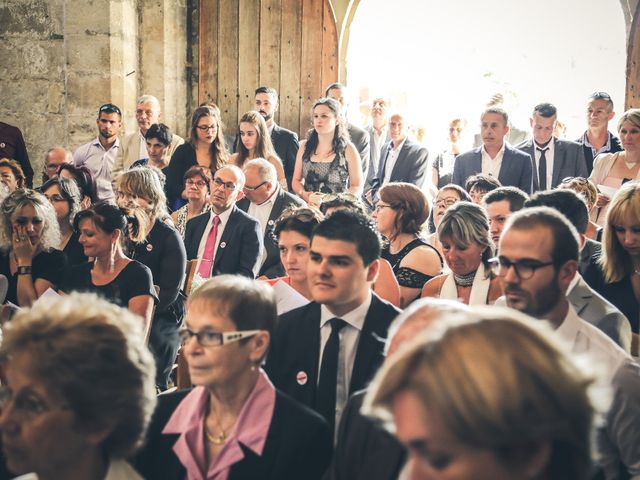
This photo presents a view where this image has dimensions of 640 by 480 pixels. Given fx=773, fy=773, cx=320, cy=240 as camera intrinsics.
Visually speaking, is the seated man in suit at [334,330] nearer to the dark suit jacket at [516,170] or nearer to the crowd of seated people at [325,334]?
the crowd of seated people at [325,334]

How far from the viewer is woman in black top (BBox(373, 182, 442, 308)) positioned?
385cm

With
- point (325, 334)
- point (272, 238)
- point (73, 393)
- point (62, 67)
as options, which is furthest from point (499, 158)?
point (73, 393)

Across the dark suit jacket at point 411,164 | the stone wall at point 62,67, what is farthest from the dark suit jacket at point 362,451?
the stone wall at point 62,67

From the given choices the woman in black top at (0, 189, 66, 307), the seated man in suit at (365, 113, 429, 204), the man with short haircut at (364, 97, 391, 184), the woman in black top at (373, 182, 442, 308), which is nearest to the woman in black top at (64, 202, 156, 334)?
the woman in black top at (0, 189, 66, 307)

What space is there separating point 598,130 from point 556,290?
173 inches

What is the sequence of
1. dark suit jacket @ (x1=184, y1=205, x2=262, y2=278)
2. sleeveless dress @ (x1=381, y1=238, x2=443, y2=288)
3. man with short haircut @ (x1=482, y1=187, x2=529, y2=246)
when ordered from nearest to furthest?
sleeveless dress @ (x1=381, y1=238, x2=443, y2=288), man with short haircut @ (x1=482, y1=187, x2=529, y2=246), dark suit jacket @ (x1=184, y1=205, x2=262, y2=278)

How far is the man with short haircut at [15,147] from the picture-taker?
6707mm

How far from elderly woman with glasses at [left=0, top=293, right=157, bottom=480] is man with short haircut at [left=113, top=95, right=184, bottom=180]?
4923 millimetres

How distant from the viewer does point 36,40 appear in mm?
7008

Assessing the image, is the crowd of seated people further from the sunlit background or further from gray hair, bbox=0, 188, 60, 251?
the sunlit background

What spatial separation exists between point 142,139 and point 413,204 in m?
3.34

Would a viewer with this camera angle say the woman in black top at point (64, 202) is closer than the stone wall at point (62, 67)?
Yes

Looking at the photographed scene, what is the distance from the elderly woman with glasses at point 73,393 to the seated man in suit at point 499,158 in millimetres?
4452

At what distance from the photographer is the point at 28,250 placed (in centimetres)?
407
